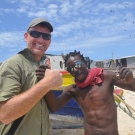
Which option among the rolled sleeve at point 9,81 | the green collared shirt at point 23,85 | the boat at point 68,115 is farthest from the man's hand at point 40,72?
the boat at point 68,115

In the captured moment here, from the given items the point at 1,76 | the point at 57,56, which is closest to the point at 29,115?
the point at 1,76

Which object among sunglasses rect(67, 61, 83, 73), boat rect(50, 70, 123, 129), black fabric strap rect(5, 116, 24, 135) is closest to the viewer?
black fabric strap rect(5, 116, 24, 135)

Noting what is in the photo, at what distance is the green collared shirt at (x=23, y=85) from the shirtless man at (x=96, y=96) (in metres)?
0.79

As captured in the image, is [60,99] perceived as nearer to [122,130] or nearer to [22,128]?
[22,128]

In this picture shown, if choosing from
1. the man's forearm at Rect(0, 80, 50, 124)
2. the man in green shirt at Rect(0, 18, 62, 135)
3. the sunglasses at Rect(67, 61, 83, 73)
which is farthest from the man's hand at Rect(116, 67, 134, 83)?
the man's forearm at Rect(0, 80, 50, 124)

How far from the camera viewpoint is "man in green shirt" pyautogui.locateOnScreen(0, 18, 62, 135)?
1501 millimetres

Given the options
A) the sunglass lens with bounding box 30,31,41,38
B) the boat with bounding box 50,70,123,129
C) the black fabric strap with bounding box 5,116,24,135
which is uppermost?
the sunglass lens with bounding box 30,31,41,38

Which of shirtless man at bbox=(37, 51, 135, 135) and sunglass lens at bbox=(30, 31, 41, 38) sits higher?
sunglass lens at bbox=(30, 31, 41, 38)

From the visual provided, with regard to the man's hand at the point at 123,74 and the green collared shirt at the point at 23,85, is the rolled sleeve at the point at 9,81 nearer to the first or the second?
the green collared shirt at the point at 23,85

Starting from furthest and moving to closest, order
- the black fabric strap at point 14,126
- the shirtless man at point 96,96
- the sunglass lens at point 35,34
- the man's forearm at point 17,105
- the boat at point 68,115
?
the boat at point 68,115 < the shirtless man at point 96,96 < the sunglass lens at point 35,34 < the black fabric strap at point 14,126 < the man's forearm at point 17,105

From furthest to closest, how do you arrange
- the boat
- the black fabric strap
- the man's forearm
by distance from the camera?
the boat → the black fabric strap → the man's forearm

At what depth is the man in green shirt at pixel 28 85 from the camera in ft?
4.92

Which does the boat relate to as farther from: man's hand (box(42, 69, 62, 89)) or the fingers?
man's hand (box(42, 69, 62, 89))

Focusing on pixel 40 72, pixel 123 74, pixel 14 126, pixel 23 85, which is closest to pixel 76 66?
pixel 123 74
